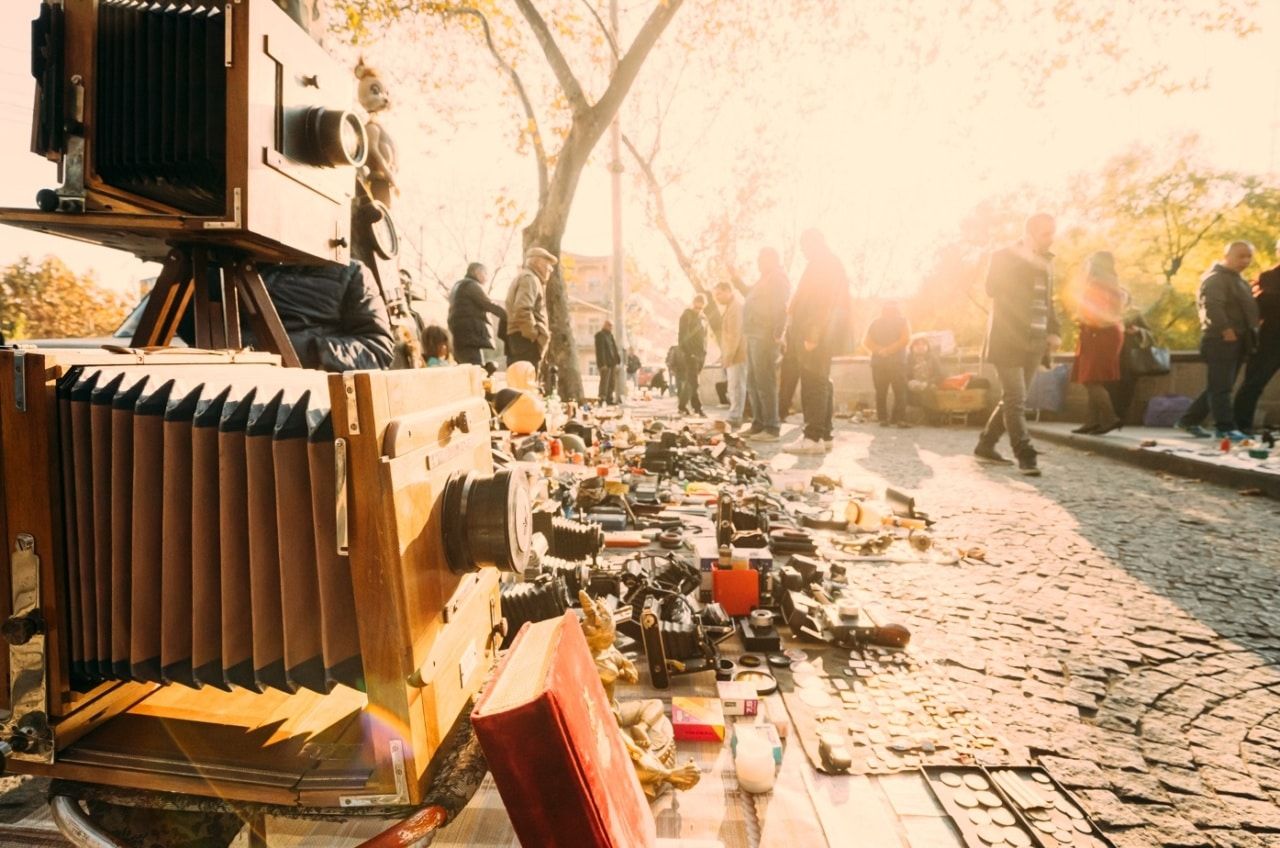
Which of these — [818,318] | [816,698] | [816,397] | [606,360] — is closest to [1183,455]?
[816,397]

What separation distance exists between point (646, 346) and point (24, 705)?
3332 inches

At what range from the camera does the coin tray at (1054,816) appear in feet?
5.50

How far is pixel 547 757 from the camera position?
102 cm

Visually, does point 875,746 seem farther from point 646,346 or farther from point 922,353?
point 646,346

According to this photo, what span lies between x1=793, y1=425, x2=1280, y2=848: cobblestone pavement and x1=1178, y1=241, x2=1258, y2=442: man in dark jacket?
2806mm

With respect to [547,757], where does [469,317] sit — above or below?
above

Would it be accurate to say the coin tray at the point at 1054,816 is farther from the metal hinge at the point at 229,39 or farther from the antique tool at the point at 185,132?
the metal hinge at the point at 229,39

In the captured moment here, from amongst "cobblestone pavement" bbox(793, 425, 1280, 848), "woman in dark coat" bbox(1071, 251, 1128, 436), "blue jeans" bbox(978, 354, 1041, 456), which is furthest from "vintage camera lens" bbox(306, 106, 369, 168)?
"woman in dark coat" bbox(1071, 251, 1128, 436)

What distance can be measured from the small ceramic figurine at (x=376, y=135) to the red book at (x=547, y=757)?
2.94m

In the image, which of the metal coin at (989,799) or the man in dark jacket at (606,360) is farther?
the man in dark jacket at (606,360)

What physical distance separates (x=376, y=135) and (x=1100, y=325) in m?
9.00

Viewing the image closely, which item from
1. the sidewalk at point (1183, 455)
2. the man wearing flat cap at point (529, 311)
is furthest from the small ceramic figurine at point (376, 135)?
the sidewalk at point (1183, 455)

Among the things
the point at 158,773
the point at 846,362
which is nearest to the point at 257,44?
the point at 158,773

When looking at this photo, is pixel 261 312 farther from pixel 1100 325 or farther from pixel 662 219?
pixel 662 219
